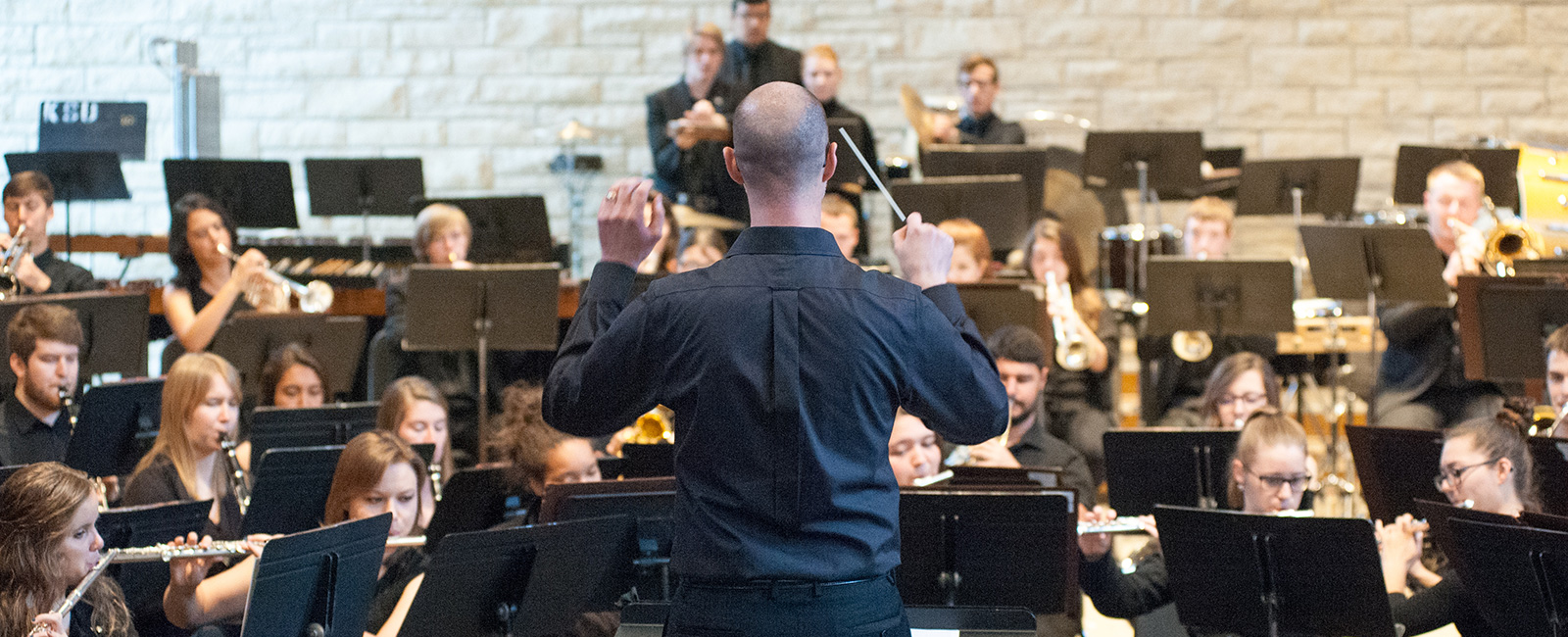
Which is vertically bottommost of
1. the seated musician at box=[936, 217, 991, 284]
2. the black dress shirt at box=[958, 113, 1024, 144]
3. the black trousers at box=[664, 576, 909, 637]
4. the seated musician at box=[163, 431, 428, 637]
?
the seated musician at box=[163, 431, 428, 637]

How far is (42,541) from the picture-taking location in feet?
10.5

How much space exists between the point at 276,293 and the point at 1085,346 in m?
3.23

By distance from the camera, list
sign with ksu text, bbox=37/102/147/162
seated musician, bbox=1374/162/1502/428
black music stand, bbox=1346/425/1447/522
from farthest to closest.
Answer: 1. sign with ksu text, bbox=37/102/147/162
2. seated musician, bbox=1374/162/1502/428
3. black music stand, bbox=1346/425/1447/522

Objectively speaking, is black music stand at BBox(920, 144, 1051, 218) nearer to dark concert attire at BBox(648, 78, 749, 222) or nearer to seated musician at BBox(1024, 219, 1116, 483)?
seated musician at BBox(1024, 219, 1116, 483)

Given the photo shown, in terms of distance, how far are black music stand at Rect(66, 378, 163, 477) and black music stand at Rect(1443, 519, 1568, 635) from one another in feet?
11.4

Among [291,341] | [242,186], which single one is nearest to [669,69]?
[242,186]

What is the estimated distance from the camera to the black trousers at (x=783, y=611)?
2107 millimetres

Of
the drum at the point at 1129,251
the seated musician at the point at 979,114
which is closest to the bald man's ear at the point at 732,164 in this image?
the drum at the point at 1129,251

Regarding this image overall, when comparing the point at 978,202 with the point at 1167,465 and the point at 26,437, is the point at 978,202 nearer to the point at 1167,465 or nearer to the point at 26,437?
the point at 1167,465

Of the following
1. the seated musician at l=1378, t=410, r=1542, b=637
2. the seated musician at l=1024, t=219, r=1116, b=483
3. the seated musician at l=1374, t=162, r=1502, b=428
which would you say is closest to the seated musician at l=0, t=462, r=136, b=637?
the seated musician at l=1378, t=410, r=1542, b=637

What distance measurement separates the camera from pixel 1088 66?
9016 millimetres

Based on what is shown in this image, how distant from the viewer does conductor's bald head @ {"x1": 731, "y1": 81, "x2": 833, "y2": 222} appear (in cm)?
215

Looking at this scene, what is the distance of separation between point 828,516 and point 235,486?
2.93m

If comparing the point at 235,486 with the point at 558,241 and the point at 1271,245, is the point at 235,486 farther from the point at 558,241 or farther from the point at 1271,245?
the point at 1271,245
